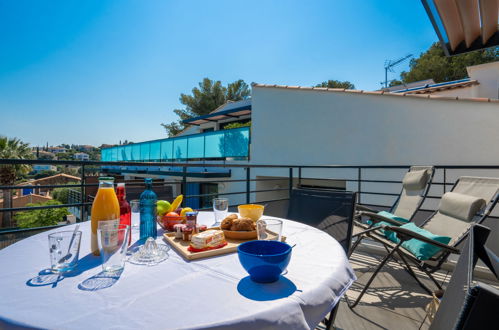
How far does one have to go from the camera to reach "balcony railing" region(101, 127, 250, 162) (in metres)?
8.38

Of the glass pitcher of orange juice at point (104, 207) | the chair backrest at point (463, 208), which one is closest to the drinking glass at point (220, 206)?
the glass pitcher of orange juice at point (104, 207)

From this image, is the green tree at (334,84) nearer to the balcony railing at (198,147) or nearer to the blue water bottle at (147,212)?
the balcony railing at (198,147)

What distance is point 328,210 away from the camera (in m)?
1.62

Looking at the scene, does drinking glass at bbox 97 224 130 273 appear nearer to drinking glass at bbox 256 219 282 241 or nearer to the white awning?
drinking glass at bbox 256 219 282 241

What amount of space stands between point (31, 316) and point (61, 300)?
0.24ft

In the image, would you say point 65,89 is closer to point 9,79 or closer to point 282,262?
point 9,79

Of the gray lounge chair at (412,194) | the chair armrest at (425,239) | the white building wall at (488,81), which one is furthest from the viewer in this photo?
the white building wall at (488,81)

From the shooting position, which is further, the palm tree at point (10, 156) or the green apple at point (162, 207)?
the palm tree at point (10, 156)

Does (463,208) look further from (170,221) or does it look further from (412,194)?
(170,221)

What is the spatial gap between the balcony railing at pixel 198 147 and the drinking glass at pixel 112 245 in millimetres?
7562

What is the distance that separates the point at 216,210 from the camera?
4.34ft

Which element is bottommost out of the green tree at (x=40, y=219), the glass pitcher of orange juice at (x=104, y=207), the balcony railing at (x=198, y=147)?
the green tree at (x=40, y=219)

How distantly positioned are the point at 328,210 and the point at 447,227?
4.99ft

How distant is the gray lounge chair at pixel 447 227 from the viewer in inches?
73.9
